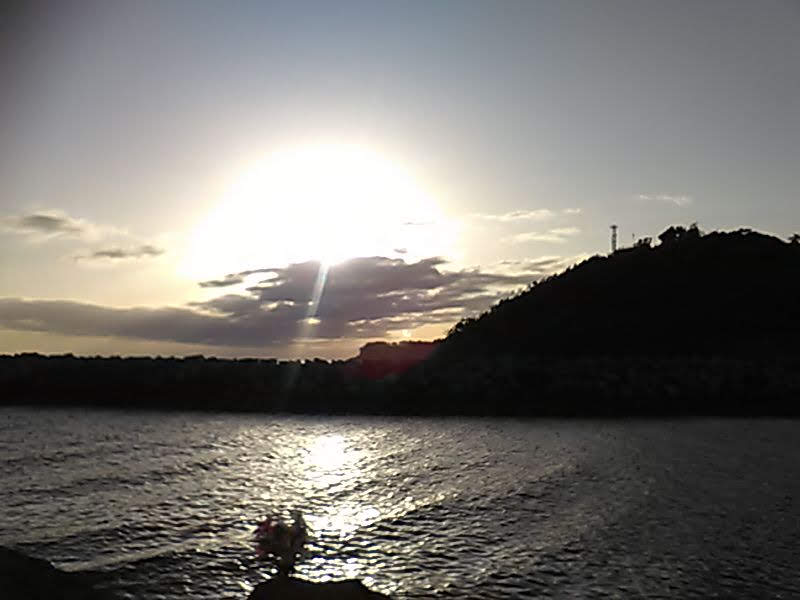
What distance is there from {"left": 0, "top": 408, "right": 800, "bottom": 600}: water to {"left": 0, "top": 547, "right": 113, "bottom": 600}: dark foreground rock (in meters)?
0.48

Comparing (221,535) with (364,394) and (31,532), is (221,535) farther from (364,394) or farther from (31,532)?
(364,394)

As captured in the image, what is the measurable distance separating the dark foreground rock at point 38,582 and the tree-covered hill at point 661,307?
4954cm

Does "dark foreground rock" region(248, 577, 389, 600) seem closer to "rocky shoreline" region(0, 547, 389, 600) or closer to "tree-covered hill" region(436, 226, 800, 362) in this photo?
"rocky shoreline" region(0, 547, 389, 600)

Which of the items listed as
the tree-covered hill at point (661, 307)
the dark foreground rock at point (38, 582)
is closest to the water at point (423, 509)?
the dark foreground rock at point (38, 582)

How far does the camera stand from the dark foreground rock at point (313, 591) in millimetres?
7836

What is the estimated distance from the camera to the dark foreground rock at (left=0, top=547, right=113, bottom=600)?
7.85 metres

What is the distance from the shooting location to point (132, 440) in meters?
21.0

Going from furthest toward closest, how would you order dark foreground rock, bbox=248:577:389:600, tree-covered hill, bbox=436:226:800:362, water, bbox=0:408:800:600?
1. tree-covered hill, bbox=436:226:800:362
2. water, bbox=0:408:800:600
3. dark foreground rock, bbox=248:577:389:600

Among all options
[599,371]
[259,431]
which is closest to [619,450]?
[259,431]

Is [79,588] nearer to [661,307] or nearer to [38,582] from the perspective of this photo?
[38,582]

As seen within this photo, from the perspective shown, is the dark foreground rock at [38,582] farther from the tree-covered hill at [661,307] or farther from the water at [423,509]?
the tree-covered hill at [661,307]

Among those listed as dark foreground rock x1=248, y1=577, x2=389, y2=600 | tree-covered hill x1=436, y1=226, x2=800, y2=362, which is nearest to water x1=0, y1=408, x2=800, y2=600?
dark foreground rock x1=248, y1=577, x2=389, y2=600

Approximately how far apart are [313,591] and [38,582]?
3075 mm

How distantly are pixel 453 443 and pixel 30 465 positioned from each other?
1127cm
